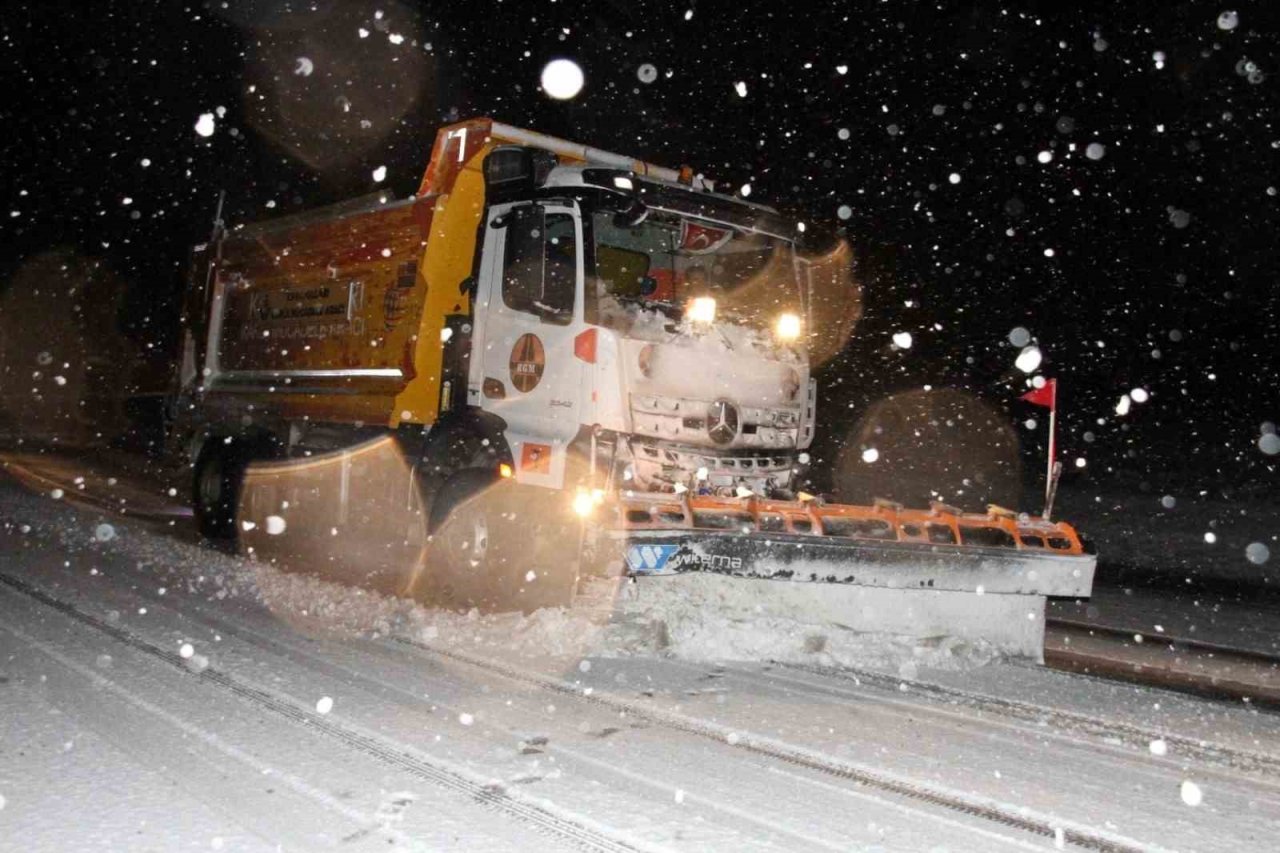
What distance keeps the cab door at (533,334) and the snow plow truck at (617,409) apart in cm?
2

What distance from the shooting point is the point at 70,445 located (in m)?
28.4

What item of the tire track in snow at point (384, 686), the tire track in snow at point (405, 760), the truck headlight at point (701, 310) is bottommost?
the tire track in snow at point (405, 760)

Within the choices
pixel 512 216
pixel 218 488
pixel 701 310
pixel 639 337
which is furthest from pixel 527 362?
A: pixel 218 488

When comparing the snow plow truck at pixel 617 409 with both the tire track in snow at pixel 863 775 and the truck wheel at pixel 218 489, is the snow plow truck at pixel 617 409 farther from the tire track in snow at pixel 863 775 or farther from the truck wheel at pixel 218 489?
the truck wheel at pixel 218 489

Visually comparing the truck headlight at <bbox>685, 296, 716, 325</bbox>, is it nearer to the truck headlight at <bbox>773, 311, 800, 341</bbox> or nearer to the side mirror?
the truck headlight at <bbox>773, 311, 800, 341</bbox>

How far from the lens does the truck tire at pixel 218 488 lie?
1115 cm

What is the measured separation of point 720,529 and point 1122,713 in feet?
7.44

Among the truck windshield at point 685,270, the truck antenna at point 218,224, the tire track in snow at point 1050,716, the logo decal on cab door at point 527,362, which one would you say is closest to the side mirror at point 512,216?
the truck windshield at point 685,270

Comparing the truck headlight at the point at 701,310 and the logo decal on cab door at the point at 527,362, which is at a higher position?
the truck headlight at the point at 701,310

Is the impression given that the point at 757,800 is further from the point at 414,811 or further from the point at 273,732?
the point at 273,732

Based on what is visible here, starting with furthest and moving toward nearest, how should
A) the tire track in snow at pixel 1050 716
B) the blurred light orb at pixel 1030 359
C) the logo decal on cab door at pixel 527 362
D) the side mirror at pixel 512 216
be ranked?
the blurred light orb at pixel 1030 359 < the side mirror at pixel 512 216 < the logo decal on cab door at pixel 527 362 < the tire track in snow at pixel 1050 716

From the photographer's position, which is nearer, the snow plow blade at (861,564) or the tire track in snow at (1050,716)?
the tire track in snow at (1050,716)

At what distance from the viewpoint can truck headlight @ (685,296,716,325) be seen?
281 inches

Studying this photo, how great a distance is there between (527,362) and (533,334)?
0.20 meters
